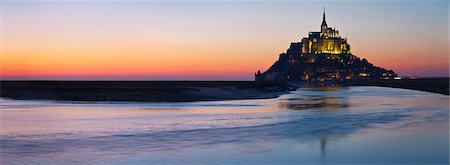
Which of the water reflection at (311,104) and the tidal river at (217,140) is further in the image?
the water reflection at (311,104)

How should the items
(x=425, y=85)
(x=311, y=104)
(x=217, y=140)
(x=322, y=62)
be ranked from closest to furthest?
(x=217, y=140) < (x=311, y=104) < (x=425, y=85) < (x=322, y=62)

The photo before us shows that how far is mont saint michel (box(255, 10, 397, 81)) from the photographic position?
523ft

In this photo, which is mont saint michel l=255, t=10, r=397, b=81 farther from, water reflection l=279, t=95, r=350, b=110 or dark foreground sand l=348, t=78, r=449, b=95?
water reflection l=279, t=95, r=350, b=110

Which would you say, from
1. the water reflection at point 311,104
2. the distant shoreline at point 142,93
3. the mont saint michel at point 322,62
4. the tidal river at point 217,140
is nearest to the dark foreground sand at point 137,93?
the distant shoreline at point 142,93

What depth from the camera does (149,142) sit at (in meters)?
10.2

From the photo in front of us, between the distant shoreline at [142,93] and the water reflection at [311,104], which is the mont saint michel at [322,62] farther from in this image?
the water reflection at [311,104]

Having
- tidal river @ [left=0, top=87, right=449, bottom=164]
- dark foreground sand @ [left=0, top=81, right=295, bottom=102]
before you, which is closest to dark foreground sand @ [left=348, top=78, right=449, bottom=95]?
dark foreground sand @ [left=0, top=81, right=295, bottom=102]

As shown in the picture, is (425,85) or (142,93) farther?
(425,85)

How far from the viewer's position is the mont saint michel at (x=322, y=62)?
160 metres

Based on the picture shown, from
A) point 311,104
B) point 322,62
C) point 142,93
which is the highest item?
point 322,62

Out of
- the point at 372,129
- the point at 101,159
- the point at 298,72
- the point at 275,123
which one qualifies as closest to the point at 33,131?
the point at 101,159

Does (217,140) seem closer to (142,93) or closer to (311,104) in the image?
(311,104)

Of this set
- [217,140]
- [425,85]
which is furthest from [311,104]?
[425,85]

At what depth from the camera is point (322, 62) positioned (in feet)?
527
